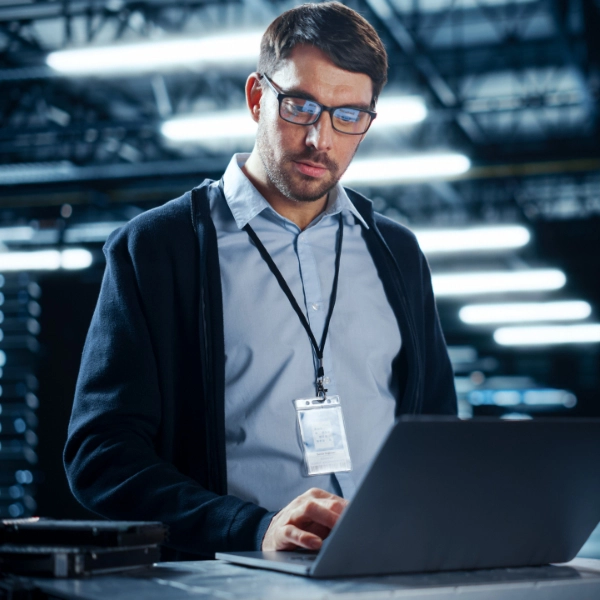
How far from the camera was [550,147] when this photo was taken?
31.9 ft

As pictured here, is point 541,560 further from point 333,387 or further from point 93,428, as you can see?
point 93,428

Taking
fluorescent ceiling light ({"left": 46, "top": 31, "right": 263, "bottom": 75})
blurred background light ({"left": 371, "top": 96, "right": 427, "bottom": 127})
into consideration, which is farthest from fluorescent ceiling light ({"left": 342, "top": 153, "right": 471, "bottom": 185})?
fluorescent ceiling light ({"left": 46, "top": 31, "right": 263, "bottom": 75})

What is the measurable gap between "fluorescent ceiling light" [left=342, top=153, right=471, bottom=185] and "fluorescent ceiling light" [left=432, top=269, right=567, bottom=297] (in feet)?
17.0

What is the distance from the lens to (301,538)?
3.60 feet

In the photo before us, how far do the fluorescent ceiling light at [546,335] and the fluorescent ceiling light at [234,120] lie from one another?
1177 centimetres

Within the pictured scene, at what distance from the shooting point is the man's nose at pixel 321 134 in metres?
1.60

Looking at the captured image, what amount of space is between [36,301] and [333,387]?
6223 millimetres

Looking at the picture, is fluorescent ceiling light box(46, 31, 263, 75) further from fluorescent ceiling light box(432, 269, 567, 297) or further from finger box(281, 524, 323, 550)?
fluorescent ceiling light box(432, 269, 567, 297)

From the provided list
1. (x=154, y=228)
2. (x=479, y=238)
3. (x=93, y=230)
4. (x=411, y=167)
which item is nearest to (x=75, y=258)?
(x=411, y=167)

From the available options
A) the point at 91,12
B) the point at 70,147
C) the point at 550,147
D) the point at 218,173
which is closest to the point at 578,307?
the point at 550,147

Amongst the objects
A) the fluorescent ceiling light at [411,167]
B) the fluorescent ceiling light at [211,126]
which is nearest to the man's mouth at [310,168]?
the fluorescent ceiling light at [211,126]

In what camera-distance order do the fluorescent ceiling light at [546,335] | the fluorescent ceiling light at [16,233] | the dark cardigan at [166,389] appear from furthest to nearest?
the fluorescent ceiling light at [546,335], the fluorescent ceiling light at [16,233], the dark cardigan at [166,389]

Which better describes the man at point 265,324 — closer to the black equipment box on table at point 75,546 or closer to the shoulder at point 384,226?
the shoulder at point 384,226

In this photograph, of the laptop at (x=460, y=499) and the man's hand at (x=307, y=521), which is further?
the man's hand at (x=307, y=521)
